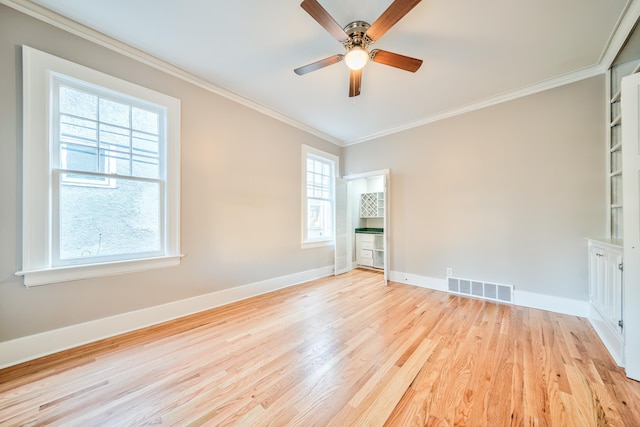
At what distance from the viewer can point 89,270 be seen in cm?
210

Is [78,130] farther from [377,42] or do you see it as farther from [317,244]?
[317,244]

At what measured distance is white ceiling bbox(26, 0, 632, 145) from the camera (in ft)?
6.13

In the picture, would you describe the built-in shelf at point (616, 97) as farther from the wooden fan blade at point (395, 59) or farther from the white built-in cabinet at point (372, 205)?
the white built-in cabinet at point (372, 205)

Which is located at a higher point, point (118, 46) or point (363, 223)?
point (118, 46)

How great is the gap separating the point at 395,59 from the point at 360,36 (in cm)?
37

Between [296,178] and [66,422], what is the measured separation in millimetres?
3490

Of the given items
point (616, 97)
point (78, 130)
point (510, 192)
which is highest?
point (616, 97)

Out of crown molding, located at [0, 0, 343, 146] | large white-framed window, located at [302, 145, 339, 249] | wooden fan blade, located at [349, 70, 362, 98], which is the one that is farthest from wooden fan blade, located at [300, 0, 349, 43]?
large white-framed window, located at [302, 145, 339, 249]

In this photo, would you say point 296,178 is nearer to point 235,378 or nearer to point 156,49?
point 156,49

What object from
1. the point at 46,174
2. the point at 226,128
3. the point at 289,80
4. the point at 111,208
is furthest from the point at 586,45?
the point at 46,174

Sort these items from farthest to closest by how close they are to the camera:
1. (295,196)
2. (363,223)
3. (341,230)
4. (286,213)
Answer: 1. (363,223)
2. (341,230)
3. (295,196)
4. (286,213)

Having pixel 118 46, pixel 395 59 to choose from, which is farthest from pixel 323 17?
pixel 118 46

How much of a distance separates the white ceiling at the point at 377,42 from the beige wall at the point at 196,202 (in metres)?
0.29

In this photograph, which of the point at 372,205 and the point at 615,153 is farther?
the point at 372,205
